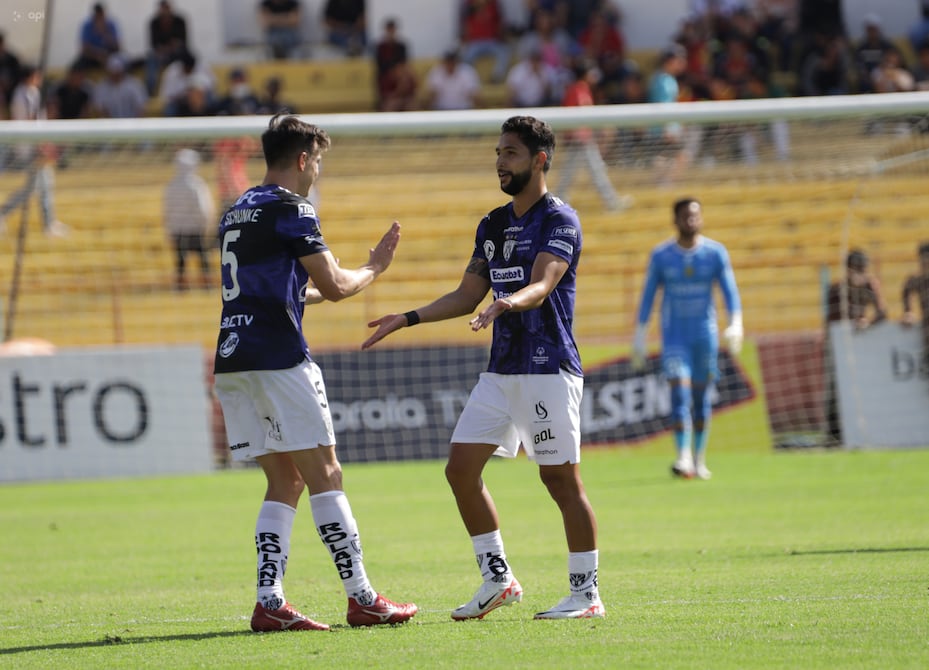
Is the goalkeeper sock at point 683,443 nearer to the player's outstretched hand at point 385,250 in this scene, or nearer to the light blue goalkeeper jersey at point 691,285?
the light blue goalkeeper jersey at point 691,285

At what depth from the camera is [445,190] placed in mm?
20328

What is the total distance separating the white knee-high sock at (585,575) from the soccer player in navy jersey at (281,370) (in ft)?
2.50

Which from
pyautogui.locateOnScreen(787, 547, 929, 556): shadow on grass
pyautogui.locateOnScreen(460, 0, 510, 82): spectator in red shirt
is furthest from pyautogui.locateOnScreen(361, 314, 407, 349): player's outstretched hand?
pyautogui.locateOnScreen(460, 0, 510, 82): spectator in red shirt

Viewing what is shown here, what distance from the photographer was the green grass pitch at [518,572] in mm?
5465

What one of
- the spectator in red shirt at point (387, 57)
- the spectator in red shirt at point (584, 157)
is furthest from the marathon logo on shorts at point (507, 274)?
the spectator in red shirt at point (387, 57)

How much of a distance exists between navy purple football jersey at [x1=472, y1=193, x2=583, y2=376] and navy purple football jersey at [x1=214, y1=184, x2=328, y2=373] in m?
0.93

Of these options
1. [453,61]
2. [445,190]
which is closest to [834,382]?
[445,190]

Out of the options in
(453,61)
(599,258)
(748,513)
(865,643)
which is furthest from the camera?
(453,61)

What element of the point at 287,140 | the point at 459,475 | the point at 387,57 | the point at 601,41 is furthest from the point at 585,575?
the point at 387,57

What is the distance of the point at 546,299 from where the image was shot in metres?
6.39

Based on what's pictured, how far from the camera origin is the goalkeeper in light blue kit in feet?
43.0

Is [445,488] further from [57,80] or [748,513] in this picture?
[57,80]

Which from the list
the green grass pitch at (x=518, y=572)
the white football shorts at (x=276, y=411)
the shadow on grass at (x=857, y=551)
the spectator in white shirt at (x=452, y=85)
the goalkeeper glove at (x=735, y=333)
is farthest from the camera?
the spectator in white shirt at (x=452, y=85)

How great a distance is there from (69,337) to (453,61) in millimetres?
10171
